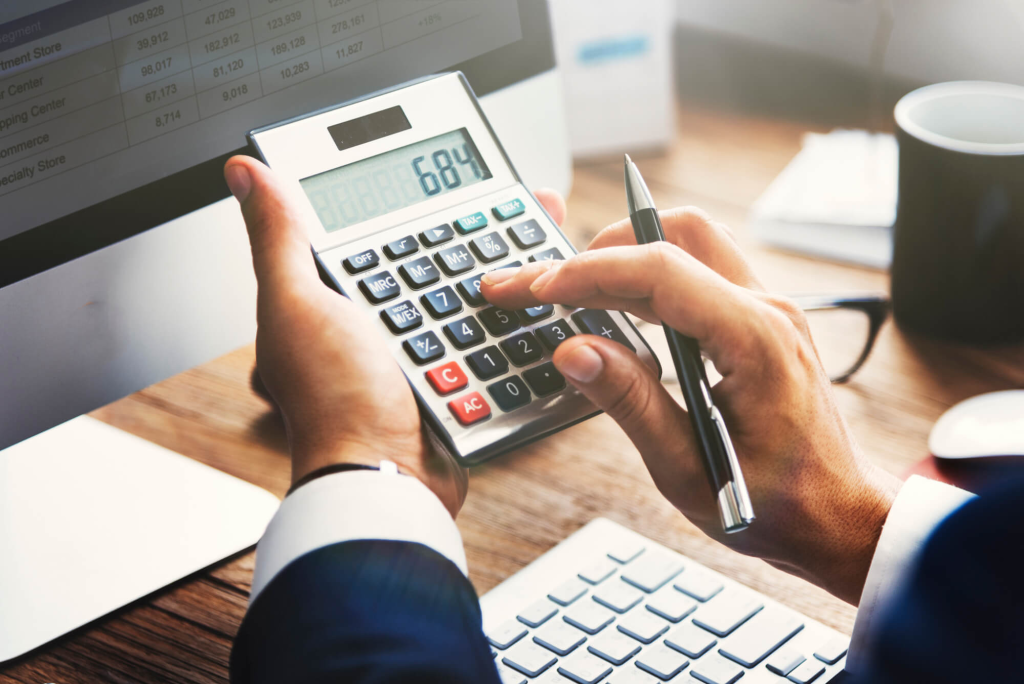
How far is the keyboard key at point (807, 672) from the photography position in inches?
16.2

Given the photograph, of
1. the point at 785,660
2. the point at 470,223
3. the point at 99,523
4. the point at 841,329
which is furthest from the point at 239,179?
the point at 841,329

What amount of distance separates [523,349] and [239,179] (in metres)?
0.16

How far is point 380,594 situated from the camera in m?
0.34

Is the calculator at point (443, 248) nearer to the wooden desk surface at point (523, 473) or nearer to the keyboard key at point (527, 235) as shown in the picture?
the keyboard key at point (527, 235)

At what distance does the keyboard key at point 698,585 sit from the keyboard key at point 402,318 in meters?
0.19

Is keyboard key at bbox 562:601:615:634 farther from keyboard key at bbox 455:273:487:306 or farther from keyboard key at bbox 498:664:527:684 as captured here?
keyboard key at bbox 455:273:487:306

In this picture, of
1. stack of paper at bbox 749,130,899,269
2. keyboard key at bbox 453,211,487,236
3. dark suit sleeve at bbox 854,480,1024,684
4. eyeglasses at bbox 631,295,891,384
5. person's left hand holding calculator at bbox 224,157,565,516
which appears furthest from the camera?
stack of paper at bbox 749,130,899,269

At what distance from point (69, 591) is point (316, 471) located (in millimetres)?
208

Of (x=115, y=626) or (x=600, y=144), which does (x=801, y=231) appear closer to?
(x=600, y=144)

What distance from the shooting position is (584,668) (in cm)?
42

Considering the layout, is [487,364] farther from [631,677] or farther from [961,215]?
[961,215]

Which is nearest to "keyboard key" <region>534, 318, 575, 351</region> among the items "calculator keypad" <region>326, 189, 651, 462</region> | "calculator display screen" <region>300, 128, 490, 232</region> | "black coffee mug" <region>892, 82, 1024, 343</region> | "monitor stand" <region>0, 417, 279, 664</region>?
"calculator keypad" <region>326, 189, 651, 462</region>

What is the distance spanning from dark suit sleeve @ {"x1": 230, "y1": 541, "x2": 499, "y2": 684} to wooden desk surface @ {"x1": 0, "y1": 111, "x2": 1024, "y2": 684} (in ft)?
0.47

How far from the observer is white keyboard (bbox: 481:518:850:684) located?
0.42 metres
